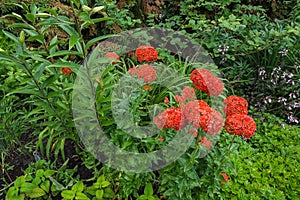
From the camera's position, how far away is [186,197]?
4.75ft

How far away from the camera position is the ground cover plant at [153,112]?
128 centimetres

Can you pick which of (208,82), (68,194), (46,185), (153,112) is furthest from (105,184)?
(208,82)

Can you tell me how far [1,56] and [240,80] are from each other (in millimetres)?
2138

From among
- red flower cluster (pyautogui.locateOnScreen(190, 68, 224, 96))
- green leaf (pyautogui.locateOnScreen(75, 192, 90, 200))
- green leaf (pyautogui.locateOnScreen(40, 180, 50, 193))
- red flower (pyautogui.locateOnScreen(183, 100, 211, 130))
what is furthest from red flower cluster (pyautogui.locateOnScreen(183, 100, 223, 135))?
green leaf (pyautogui.locateOnScreen(40, 180, 50, 193))

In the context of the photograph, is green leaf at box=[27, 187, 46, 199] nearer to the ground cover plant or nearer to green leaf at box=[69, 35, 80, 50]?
the ground cover plant

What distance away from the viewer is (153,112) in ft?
5.84

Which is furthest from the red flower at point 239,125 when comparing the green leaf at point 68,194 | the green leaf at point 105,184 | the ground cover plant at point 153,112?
the green leaf at point 68,194

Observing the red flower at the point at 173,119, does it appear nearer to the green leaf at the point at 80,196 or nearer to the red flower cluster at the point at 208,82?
the red flower cluster at the point at 208,82

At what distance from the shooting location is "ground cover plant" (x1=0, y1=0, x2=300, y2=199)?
50.3 inches

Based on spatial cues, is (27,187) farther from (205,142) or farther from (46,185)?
(205,142)

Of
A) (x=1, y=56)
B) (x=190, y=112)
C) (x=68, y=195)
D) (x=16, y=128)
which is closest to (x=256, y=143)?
(x=190, y=112)

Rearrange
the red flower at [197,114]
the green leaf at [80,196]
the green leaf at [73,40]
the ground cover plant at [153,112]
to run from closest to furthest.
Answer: the green leaf at [73,40] → the red flower at [197,114] → the ground cover plant at [153,112] → the green leaf at [80,196]

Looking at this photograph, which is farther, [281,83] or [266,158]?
[281,83]

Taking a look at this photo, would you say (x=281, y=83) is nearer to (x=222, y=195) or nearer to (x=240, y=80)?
(x=240, y=80)
